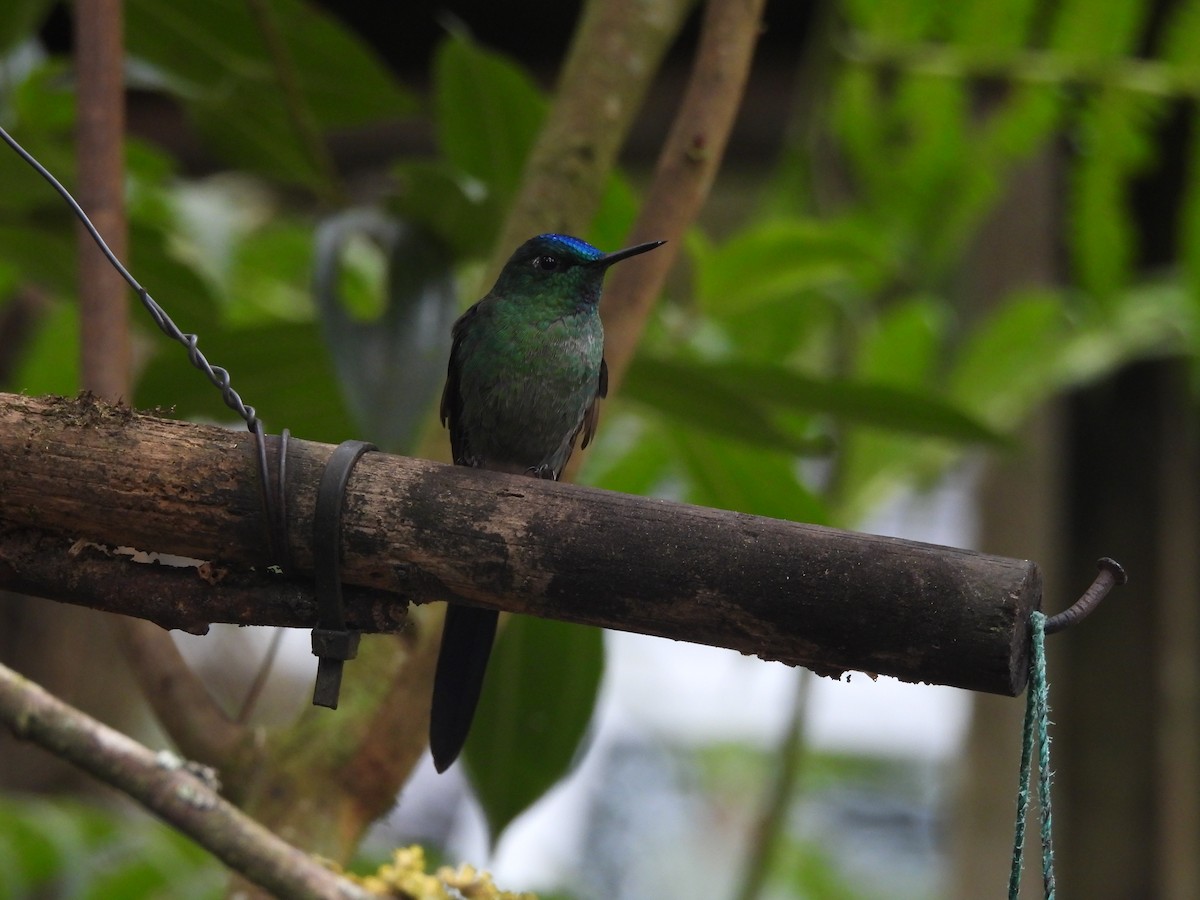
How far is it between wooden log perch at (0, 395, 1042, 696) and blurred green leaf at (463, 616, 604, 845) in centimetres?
106

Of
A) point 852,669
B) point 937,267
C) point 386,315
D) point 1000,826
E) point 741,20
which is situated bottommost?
point 852,669

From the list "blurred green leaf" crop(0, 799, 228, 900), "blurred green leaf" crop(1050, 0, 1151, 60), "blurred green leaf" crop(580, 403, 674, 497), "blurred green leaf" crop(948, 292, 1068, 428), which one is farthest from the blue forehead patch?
"blurred green leaf" crop(0, 799, 228, 900)

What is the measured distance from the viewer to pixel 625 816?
5.76 m

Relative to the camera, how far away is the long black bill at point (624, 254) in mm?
1533

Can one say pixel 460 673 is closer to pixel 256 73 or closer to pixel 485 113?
pixel 485 113

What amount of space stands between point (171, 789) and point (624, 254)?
849 mm

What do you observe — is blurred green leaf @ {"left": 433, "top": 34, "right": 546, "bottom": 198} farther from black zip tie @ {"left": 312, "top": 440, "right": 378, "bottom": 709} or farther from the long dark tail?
black zip tie @ {"left": 312, "top": 440, "right": 378, "bottom": 709}

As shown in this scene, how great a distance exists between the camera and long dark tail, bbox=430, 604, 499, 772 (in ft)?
5.01

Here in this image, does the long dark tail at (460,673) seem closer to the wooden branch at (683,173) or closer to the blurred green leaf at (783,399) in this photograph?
the wooden branch at (683,173)

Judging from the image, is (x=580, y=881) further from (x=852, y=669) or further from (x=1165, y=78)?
(x=852, y=669)

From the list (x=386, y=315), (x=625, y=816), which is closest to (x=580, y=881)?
(x=625, y=816)

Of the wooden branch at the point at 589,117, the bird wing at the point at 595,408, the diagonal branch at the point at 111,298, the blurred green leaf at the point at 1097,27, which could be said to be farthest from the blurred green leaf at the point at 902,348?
the diagonal branch at the point at 111,298

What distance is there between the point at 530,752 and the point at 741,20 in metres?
1.26

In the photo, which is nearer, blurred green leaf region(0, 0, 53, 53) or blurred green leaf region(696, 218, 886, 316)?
blurred green leaf region(0, 0, 53, 53)
